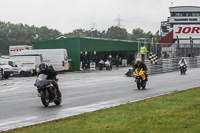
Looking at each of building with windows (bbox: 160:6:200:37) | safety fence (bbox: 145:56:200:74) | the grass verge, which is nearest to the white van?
safety fence (bbox: 145:56:200:74)

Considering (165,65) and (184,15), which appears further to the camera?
(184,15)

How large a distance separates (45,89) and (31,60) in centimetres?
2644

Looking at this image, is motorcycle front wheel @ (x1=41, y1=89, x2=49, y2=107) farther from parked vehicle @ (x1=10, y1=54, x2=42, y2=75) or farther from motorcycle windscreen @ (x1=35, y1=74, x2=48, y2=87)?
parked vehicle @ (x1=10, y1=54, x2=42, y2=75)

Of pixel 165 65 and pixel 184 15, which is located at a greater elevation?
pixel 184 15

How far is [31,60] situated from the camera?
1523 inches

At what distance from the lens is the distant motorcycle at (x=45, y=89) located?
12.5 metres

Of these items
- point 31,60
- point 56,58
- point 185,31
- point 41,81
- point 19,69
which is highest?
point 185,31

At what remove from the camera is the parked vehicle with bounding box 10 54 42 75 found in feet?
125

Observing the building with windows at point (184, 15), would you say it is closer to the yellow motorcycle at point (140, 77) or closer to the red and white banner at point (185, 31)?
the red and white banner at point (185, 31)

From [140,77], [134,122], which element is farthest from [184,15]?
[134,122]

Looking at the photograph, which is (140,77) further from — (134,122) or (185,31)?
(185,31)

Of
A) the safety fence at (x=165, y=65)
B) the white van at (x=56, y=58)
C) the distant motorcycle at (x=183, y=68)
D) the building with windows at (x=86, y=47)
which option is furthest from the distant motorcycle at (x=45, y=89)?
the building with windows at (x=86, y=47)

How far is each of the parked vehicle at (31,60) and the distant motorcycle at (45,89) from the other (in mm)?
25266

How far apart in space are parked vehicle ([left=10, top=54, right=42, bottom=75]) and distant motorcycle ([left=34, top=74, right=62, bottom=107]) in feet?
82.9
